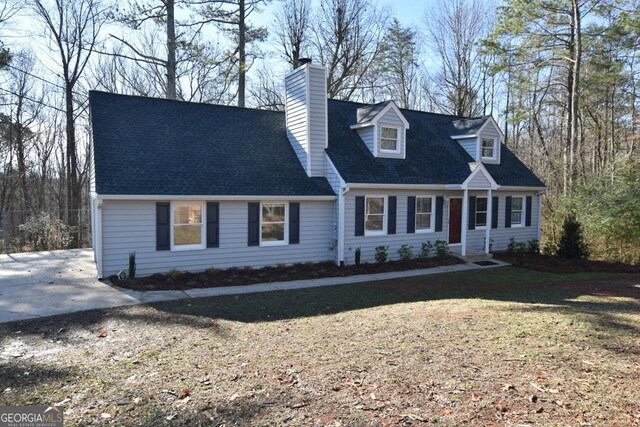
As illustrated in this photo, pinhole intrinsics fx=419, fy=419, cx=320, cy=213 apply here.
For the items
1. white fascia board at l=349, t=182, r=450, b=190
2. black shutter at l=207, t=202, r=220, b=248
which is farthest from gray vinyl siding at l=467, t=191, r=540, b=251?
black shutter at l=207, t=202, r=220, b=248

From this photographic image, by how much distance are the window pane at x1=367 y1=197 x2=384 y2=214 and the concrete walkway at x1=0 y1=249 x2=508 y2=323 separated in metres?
2.39

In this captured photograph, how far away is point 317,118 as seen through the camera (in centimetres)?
1441

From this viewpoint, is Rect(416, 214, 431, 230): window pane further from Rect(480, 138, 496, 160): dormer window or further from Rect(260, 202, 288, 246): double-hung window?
Rect(260, 202, 288, 246): double-hung window

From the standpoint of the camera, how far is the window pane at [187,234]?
11.6 metres

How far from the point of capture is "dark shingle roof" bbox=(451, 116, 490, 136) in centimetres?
1775

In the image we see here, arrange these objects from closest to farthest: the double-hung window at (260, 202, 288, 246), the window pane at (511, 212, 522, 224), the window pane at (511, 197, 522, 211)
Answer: the double-hung window at (260, 202, 288, 246) < the window pane at (511, 197, 522, 211) < the window pane at (511, 212, 522, 224)

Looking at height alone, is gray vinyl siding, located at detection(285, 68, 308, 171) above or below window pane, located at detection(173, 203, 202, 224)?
above

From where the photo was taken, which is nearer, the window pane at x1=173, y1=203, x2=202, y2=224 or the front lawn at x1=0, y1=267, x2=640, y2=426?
the front lawn at x1=0, y1=267, x2=640, y2=426

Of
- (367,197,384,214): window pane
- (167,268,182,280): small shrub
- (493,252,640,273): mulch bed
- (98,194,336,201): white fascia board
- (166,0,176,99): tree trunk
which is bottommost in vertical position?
(493,252,640,273): mulch bed

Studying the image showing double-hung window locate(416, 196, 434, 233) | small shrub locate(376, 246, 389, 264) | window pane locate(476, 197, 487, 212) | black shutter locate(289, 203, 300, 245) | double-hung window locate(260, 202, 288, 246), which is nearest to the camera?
double-hung window locate(260, 202, 288, 246)

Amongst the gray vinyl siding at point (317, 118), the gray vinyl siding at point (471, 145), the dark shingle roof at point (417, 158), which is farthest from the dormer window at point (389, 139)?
the gray vinyl siding at point (471, 145)

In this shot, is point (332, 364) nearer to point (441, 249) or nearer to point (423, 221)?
point (441, 249)

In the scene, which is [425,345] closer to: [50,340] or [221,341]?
→ [221,341]

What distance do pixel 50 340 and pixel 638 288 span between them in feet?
44.5
